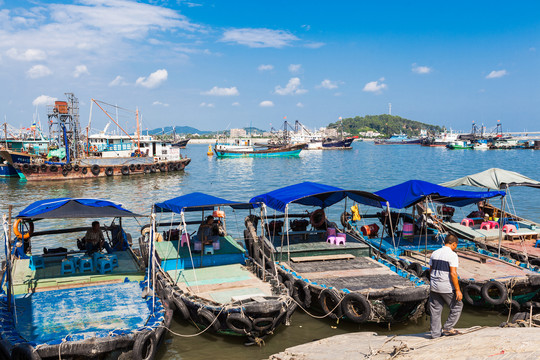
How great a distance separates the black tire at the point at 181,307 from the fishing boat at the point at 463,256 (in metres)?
5.85

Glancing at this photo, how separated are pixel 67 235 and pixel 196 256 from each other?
1141cm

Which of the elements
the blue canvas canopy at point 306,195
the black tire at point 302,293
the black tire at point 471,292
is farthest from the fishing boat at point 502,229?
the black tire at point 302,293

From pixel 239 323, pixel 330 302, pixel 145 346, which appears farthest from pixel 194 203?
pixel 145 346

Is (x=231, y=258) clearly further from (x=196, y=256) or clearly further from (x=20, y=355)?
(x=20, y=355)

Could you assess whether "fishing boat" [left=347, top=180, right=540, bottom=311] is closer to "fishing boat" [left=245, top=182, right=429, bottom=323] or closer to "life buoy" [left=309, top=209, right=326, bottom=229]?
"fishing boat" [left=245, top=182, right=429, bottom=323]

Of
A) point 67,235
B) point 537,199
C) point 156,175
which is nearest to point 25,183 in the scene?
point 156,175

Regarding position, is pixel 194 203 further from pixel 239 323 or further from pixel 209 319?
pixel 239 323

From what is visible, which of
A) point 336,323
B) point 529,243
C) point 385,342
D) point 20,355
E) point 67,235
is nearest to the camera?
point 385,342

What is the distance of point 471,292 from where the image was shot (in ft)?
34.7

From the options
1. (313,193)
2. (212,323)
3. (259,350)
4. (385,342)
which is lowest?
(259,350)

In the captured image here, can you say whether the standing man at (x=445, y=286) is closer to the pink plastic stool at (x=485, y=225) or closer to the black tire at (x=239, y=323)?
the black tire at (x=239, y=323)

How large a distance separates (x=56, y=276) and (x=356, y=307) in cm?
712

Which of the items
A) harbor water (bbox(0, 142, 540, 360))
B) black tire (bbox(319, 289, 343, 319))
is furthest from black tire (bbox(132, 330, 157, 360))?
black tire (bbox(319, 289, 343, 319))

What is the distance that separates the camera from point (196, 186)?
43.1m
